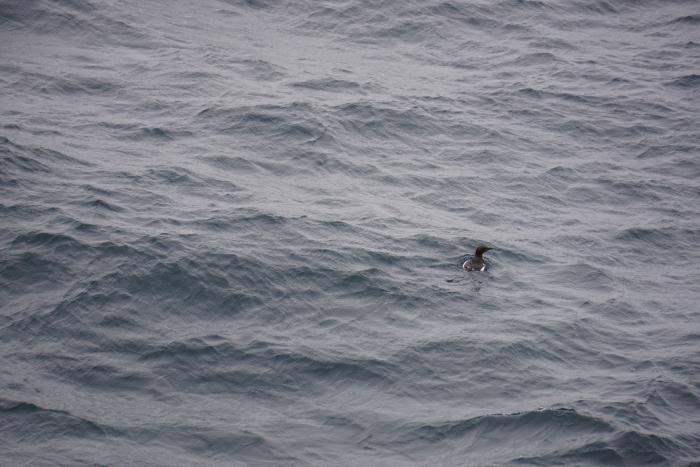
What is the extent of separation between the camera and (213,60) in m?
27.5

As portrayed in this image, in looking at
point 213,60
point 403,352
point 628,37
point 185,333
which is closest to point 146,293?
point 185,333

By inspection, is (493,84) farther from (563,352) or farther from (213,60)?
(563,352)

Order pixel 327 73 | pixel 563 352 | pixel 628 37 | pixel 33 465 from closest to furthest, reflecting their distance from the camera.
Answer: pixel 33 465, pixel 563 352, pixel 327 73, pixel 628 37

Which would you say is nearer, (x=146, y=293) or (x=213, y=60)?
(x=146, y=293)

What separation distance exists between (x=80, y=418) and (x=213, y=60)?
16.3 metres

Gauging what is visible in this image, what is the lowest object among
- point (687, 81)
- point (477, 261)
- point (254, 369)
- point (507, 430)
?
point (507, 430)

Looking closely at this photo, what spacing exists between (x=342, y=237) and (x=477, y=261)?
2.76m

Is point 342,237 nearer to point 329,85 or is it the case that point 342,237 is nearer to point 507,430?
point 507,430

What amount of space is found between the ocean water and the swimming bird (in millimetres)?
203

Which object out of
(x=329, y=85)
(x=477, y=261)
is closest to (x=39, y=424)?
(x=477, y=261)

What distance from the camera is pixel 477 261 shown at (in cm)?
1858

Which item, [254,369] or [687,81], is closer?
[254,369]

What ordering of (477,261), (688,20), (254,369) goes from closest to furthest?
(254,369) < (477,261) < (688,20)

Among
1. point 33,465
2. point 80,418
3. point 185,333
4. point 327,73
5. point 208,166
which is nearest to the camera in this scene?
point 33,465
